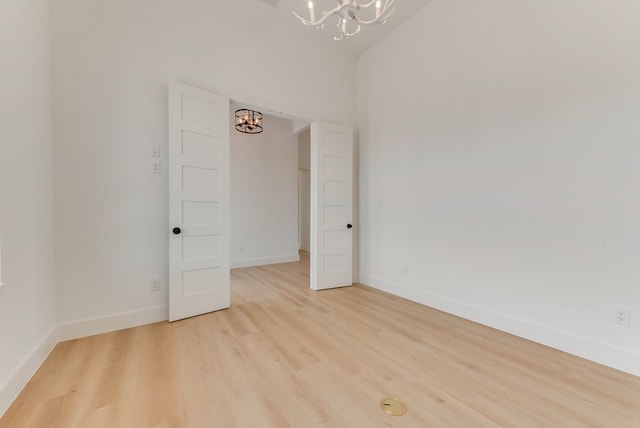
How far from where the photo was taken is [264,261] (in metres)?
5.61

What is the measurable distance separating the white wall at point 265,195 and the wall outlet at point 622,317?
492cm

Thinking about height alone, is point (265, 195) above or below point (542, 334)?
above

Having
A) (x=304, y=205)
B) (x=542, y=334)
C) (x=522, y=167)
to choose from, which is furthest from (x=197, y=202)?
(x=304, y=205)

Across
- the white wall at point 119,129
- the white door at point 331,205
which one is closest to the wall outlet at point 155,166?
the white wall at point 119,129

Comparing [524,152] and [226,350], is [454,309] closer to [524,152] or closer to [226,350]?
[524,152]

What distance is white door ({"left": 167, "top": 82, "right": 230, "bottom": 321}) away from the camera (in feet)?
8.65

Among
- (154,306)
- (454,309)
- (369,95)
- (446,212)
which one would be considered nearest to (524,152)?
(446,212)

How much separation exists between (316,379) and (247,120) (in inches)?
165

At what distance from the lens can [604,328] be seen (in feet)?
6.50

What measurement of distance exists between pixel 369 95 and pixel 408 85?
725 mm

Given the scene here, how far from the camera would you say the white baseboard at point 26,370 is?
146 cm

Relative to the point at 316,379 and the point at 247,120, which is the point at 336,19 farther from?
the point at 316,379

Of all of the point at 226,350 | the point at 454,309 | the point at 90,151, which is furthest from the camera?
the point at 454,309

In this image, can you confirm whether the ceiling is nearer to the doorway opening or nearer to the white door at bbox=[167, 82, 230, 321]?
the white door at bbox=[167, 82, 230, 321]
